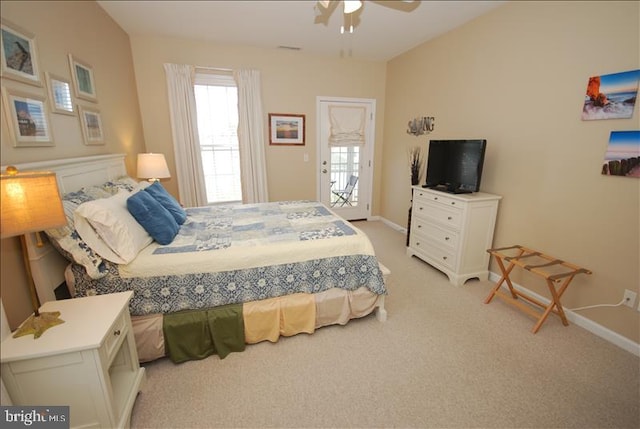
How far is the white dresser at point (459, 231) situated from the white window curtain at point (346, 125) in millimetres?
1865

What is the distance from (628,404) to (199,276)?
8.58 ft

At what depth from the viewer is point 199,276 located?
1794 millimetres

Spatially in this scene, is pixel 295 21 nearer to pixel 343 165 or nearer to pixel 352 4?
pixel 352 4

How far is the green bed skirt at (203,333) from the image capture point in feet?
5.83

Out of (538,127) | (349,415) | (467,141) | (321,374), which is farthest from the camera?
(467,141)

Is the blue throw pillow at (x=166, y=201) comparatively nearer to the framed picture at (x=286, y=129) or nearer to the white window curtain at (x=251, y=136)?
the white window curtain at (x=251, y=136)

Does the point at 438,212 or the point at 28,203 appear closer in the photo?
the point at 28,203

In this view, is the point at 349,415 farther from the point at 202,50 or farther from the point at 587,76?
the point at 202,50

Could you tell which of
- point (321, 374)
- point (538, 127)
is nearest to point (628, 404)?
point (321, 374)

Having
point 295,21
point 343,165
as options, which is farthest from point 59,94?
point 343,165

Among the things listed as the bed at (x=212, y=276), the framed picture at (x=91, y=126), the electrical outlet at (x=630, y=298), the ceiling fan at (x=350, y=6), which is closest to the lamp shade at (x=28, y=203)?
the bed at (x=212, y=276)

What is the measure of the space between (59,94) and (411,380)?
311 cm

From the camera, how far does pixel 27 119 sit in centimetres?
163

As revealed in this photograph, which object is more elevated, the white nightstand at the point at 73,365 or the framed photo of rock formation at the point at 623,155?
the framed photo of rock formation at the point at 623,155
